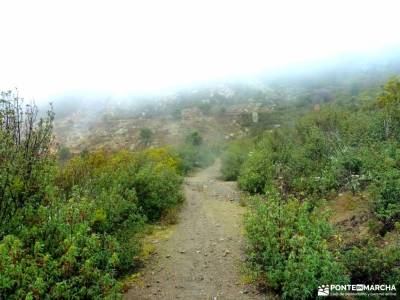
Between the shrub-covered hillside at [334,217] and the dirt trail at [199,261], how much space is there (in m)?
0.74

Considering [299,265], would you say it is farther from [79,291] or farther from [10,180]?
[10,180]

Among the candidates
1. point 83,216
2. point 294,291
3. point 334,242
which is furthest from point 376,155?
point 83,216

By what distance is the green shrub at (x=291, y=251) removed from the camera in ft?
28.3

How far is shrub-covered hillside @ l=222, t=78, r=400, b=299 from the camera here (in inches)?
344

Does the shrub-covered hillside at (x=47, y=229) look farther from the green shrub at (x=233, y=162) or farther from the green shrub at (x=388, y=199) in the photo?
the green shrub at (x=233, y=162)

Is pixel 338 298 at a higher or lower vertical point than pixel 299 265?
lower

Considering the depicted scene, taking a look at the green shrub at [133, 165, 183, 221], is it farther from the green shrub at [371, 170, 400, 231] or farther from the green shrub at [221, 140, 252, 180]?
the green shrub at [221, 140, 252, 180]

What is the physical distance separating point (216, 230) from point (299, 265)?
638 cm

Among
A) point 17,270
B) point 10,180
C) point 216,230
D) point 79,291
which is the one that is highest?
point 10,180

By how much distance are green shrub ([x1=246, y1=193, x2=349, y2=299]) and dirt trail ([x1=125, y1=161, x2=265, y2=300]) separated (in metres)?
0.73

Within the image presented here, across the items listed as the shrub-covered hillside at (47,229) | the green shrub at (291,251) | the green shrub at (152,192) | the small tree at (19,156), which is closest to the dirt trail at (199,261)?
the green shrub at (291,251)

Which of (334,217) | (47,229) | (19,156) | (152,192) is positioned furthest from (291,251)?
(152,192)

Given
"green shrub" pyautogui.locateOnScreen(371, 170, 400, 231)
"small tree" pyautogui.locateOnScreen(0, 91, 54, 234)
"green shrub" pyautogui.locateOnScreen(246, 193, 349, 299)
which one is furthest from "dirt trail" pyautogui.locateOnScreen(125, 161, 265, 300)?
"green shrub" pyautogui.locateOnScreen(371, 170, 400, 231)

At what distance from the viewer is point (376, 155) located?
49.8 feet
